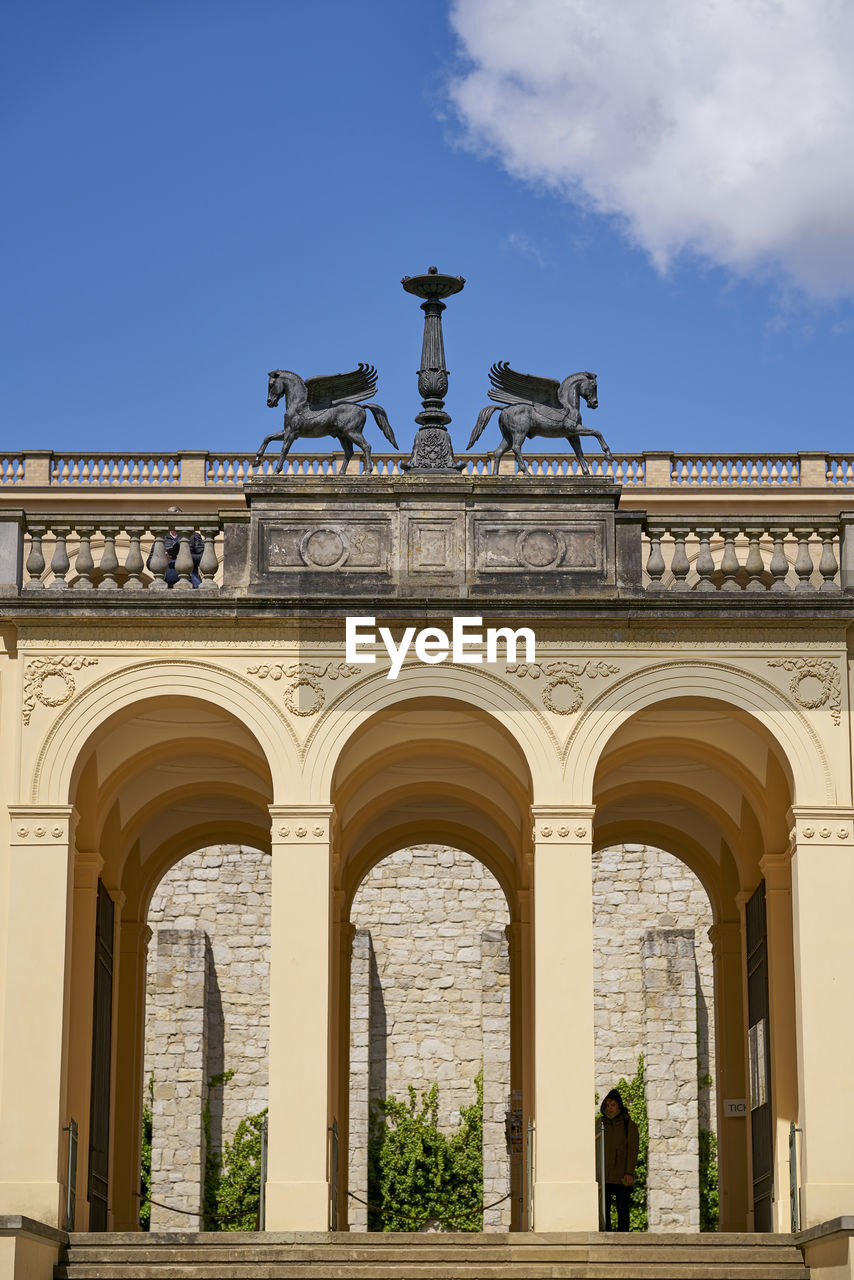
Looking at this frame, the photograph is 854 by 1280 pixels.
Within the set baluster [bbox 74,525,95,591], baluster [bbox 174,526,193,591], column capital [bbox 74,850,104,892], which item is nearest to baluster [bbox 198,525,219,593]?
baluster [bbox 174,526,193,591]

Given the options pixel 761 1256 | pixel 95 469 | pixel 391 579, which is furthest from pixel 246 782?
pixel 95 469

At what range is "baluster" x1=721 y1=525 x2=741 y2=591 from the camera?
18031mm

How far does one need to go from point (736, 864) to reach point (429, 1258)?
7.44 meters

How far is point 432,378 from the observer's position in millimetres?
19141

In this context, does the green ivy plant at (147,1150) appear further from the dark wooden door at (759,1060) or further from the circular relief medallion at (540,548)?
the circular relief medallion at (540,548)

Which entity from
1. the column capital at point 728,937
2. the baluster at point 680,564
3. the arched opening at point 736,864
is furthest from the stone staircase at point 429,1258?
the column capital at point 728,937

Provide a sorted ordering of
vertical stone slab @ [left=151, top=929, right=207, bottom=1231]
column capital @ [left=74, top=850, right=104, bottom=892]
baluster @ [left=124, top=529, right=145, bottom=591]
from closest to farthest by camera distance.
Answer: baluster @ [left=124, top=529, right=145, bottom=591]
column capital @ [left=74, top=850, right=104, bottom=892]
vertical stone slab @ [left=151, top=929, right=207, bottom=1231]

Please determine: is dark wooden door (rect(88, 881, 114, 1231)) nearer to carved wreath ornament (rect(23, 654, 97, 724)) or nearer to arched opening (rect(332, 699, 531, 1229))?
arched opening (rect(332, 699, 531, 1229))

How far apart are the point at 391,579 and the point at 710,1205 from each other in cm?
1786

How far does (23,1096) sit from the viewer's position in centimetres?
1659

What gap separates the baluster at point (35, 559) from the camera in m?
18.0

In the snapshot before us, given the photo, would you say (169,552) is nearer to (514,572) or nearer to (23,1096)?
(514,572)

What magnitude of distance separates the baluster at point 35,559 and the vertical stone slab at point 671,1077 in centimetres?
1794

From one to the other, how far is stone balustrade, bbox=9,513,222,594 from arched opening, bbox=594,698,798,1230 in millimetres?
4088
